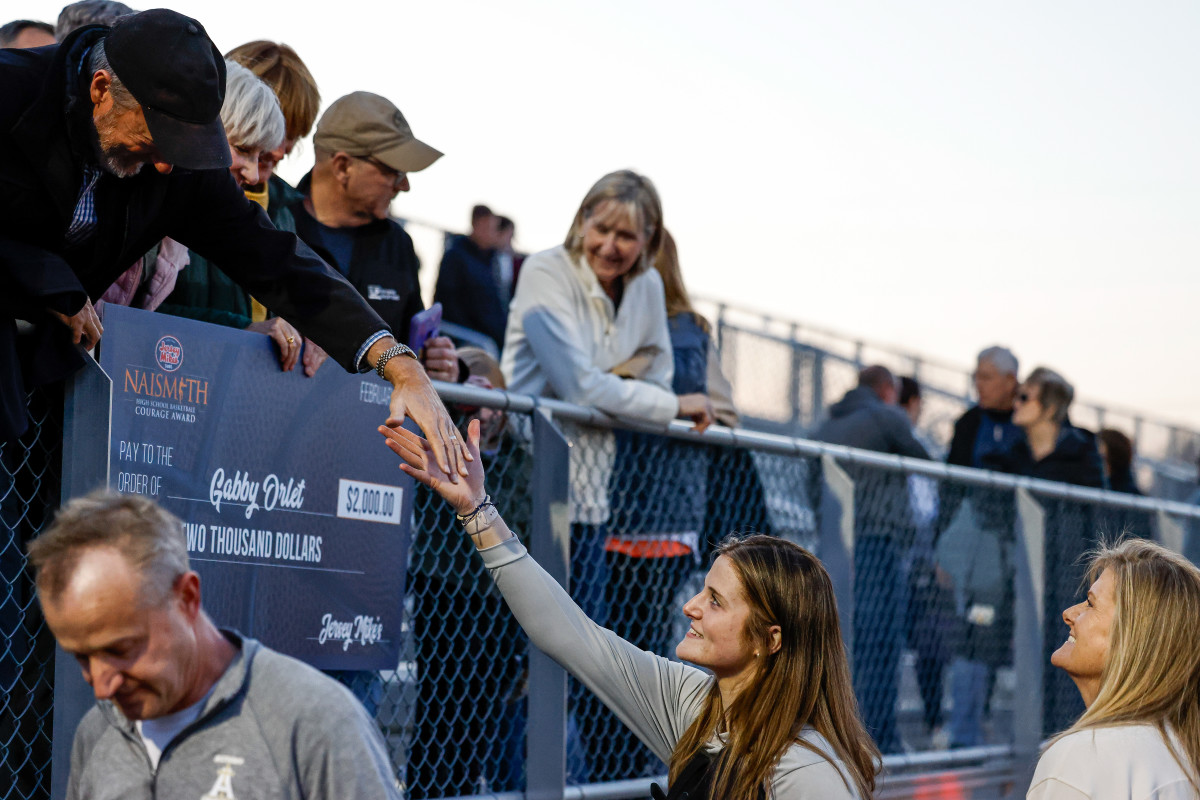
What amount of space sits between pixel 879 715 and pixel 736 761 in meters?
3.27

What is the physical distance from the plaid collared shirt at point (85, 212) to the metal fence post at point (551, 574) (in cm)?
188

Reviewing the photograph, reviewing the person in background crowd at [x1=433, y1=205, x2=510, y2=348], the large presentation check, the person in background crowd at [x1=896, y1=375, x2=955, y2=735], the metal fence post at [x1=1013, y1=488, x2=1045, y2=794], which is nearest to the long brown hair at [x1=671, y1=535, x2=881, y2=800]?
the large presentation check

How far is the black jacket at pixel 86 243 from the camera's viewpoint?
9.96 feet

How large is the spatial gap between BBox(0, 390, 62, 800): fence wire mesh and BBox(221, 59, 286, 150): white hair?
0.98 meters

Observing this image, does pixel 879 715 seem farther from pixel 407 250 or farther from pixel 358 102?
pixel 358 102

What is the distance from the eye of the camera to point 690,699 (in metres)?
3.59

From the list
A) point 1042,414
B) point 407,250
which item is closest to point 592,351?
point 407,250

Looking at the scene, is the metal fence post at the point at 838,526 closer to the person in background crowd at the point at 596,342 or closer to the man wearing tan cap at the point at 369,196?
the person in background crowd at the point at 596,342

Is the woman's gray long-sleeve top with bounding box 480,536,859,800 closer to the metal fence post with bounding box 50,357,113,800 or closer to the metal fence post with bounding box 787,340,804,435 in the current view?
the metal fence post with bounding box 50,357,113,800

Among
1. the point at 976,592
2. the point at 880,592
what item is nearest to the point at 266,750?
the point at 880,592

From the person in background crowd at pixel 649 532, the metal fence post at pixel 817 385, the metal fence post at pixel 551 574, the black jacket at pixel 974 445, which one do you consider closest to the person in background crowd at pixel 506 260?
the black jacket at pixel 974 445

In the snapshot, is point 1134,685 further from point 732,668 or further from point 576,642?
point 576,642

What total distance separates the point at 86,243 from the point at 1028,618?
5430 millimetres

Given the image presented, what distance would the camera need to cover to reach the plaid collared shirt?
3127mm
